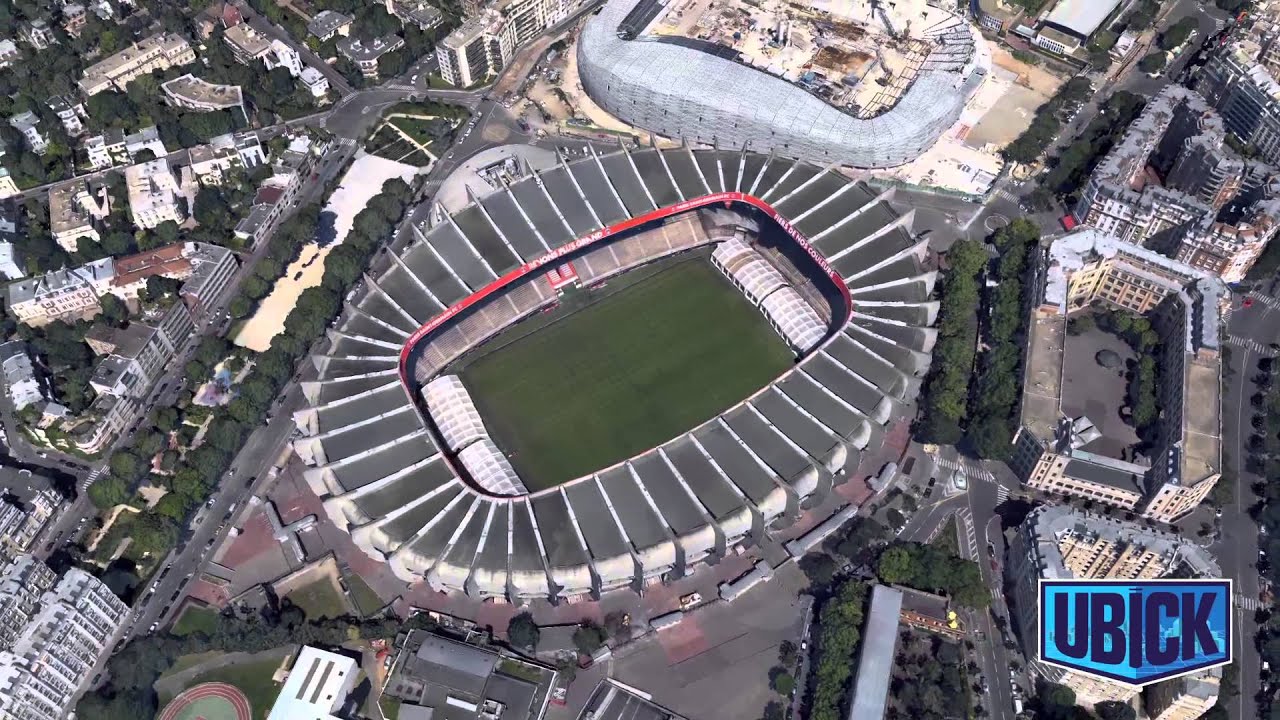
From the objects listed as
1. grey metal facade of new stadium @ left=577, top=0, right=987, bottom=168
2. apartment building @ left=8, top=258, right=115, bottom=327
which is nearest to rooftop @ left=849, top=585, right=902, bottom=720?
grey metal facade of new stadium @ left=577, top=0, right=987, bottom=168

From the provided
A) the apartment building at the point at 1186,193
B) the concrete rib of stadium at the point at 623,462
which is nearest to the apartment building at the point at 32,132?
the concrete rib of stadium at the point at 623,462

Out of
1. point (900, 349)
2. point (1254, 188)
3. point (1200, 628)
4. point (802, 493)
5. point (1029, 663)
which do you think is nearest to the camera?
point (1200, 628)

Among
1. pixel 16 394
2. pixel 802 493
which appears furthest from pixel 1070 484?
pixel 16 394

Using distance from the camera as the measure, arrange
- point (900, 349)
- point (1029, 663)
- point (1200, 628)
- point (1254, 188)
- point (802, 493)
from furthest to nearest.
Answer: point (1254, 188), point (900, 349), point (802, 493), point (1029, 663), point (1200, 628)

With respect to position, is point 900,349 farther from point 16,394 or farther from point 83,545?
point 16,394

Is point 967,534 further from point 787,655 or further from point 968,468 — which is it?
point 787,655

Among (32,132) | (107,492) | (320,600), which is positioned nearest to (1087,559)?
(320,600)
